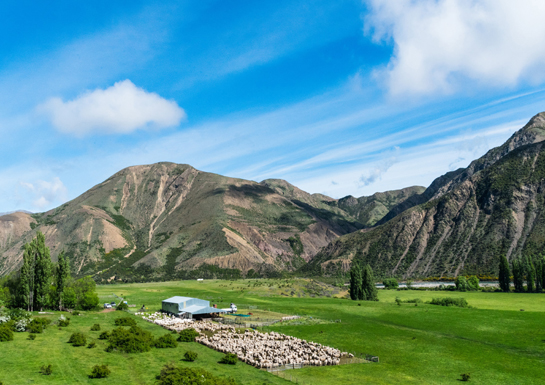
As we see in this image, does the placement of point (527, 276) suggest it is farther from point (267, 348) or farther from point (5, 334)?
point (5, 334)

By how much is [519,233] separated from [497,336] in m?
153

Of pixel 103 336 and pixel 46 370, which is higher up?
pixel 46 370

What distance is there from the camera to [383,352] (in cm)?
4903

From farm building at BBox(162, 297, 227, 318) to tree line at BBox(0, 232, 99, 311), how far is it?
15696 mm

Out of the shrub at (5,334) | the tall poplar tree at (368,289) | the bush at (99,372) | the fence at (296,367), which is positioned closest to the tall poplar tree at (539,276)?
the tall poplar tree at (368,289)

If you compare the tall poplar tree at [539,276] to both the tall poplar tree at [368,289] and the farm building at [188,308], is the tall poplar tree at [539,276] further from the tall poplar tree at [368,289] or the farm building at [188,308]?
the farm building at [188,308]

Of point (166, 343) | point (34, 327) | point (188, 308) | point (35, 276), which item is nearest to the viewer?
point (166, 343)

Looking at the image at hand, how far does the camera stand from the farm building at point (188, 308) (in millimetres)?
76062

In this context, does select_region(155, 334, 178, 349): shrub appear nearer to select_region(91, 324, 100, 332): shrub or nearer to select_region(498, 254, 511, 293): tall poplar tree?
select_region(91, 324, 100, 332): shrub

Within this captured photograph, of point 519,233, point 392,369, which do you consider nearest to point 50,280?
point 392,369

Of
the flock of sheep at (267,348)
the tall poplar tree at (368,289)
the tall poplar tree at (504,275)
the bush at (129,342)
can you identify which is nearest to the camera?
the flock of sheep at (267,348)

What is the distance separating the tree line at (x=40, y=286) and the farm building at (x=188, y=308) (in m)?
15.7

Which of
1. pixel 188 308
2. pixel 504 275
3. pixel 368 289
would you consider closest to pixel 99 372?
pixel 188 308

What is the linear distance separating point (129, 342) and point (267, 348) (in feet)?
54.0
